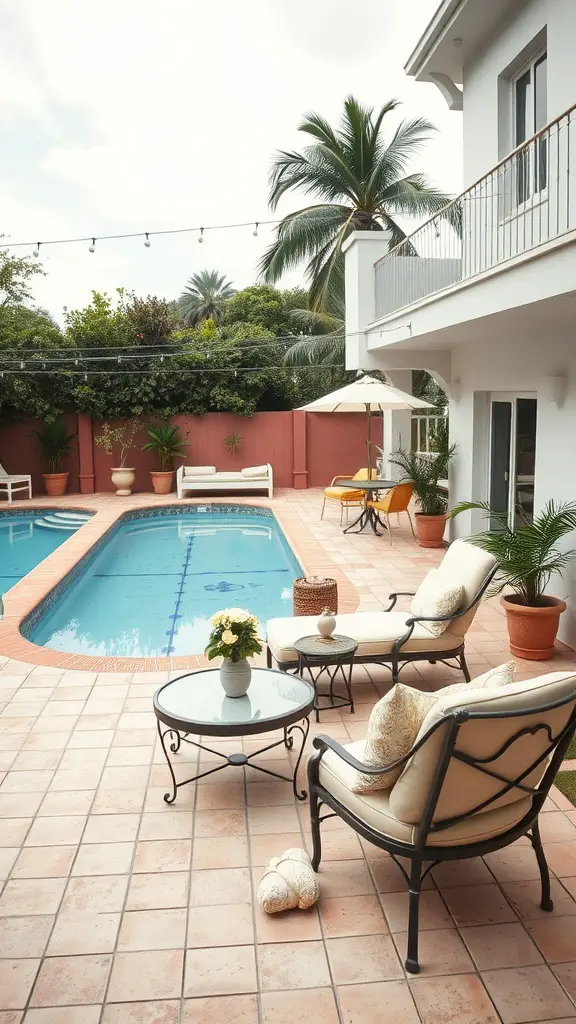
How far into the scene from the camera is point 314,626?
232 inches

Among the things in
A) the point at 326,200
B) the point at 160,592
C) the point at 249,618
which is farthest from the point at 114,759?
the point at 326,200

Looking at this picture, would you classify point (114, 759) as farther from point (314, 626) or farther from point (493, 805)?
point (493, 805)

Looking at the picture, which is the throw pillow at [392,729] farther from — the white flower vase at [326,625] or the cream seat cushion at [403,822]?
the white flower vase at [326,625]

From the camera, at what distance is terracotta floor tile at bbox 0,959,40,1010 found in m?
2.83

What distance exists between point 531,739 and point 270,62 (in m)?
17.0

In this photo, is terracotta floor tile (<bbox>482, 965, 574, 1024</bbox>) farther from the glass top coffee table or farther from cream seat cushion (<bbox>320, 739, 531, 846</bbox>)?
the glass top coffee table

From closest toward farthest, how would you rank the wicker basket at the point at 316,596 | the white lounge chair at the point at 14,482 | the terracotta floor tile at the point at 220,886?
1. the terracotta floor tile at the point at 220,886
2. the wicker basket at the point at 316,596
3. the white lounge chair at the point at 14,482

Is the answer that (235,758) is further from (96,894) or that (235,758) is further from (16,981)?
(16,981)

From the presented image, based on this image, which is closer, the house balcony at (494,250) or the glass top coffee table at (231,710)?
the glass top coffee table at (231,710)

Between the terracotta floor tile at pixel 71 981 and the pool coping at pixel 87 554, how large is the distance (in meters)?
3.37

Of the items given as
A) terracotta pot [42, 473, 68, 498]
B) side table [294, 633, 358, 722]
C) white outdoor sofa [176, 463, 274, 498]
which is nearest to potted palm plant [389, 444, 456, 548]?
side table [294, 633, 358, 722]

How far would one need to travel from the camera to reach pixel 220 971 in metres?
2.98

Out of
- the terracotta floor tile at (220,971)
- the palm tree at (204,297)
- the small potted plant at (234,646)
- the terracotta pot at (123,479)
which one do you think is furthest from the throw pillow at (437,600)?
the palm tree at (204,297)

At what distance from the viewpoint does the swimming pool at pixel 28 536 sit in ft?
40.2
